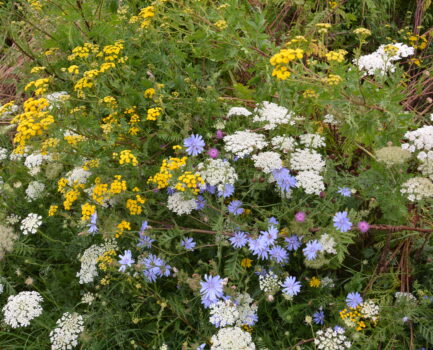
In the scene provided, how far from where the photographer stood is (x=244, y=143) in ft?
8.75

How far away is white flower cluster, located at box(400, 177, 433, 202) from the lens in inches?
85.5

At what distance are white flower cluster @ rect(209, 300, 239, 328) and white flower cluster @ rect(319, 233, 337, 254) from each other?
63cm

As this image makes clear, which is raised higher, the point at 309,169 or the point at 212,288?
the point at 309,169

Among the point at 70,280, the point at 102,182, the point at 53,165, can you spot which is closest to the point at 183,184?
the point at 102,182

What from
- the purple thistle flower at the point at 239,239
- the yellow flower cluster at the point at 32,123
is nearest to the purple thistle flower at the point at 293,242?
the purple thistle flower at the point at 239,239

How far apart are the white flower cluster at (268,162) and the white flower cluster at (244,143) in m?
0.08

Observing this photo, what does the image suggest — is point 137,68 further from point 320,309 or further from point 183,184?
point 320,309

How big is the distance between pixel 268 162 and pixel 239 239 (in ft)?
1.78

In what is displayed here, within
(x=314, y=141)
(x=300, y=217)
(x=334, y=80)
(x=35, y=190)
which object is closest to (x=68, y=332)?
(x=35, y=190)

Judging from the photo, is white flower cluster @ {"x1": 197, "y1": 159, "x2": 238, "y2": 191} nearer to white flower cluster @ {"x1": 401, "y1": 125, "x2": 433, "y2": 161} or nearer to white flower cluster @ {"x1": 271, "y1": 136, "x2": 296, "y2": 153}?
white flower cluster @ {"x1": 271, "y1": 136, "x2": 296, "y2": 153}

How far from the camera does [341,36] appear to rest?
480cm

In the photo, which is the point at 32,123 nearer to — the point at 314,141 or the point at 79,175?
the point at 79,175

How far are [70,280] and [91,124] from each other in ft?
4.21

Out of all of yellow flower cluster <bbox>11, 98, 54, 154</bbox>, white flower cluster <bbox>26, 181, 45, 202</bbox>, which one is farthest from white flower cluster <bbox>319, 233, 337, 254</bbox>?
white flower cluster <bbox>26, 181, 45, 202</bbox>
